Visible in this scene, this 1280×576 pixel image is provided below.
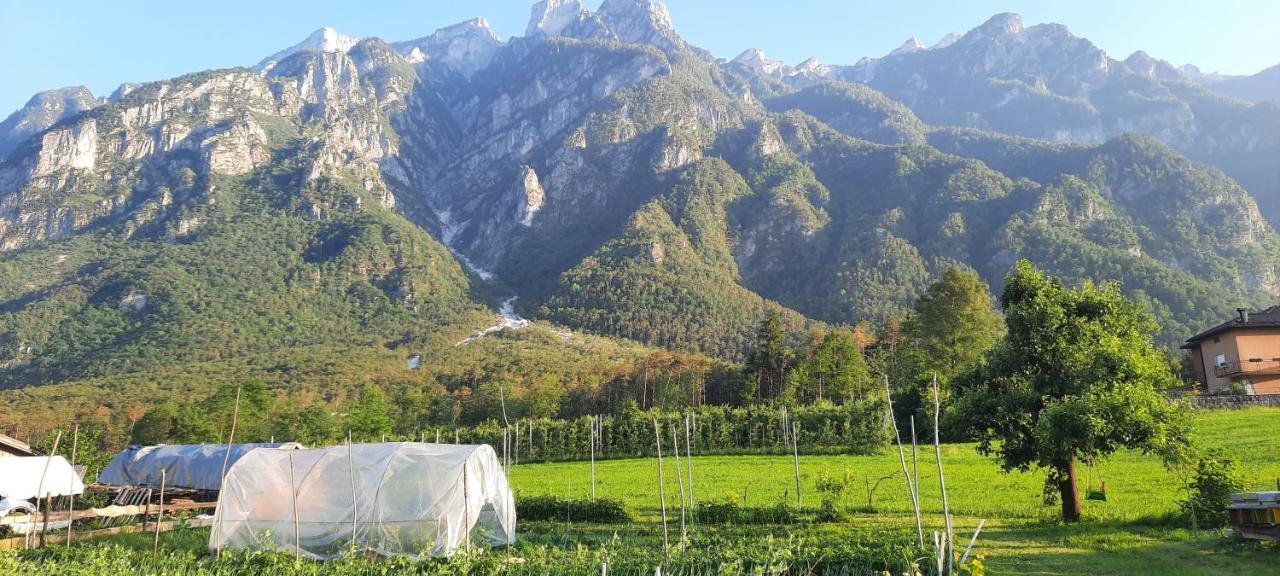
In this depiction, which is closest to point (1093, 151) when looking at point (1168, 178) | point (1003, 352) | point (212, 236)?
point (1168, 178)

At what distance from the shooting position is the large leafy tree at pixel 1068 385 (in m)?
15.8

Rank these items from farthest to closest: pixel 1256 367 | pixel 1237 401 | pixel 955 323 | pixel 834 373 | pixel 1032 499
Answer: pixel 834 373 < pixel 955 323 < pixel 1256 367 < pixel 1237 401 < pixel 1032 499

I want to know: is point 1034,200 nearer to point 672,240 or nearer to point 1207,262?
point 1207,262

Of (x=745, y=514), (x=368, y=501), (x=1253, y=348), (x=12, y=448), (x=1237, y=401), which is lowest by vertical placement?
(x=745, y=514)

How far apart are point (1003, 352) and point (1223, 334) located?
43446 millimetres

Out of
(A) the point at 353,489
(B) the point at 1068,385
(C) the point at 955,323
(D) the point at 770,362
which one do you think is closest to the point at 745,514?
(B) the point at 1068,385

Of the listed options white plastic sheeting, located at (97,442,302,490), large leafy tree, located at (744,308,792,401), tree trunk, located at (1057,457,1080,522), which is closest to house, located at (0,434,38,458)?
white plastic sheeting, located at (97,442,302,490)

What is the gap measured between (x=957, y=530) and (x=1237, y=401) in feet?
111

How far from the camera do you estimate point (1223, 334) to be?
49406mm

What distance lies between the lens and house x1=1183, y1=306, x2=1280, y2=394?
47219 mm

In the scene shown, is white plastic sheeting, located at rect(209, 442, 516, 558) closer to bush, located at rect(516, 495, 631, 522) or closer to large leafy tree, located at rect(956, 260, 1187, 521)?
bush, located at rect(516, 495, 631, 522)

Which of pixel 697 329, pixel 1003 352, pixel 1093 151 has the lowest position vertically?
pixel 1003 352

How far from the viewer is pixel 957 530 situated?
16.8 metres

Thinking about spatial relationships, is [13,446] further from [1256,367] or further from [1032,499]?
[1256,367]
